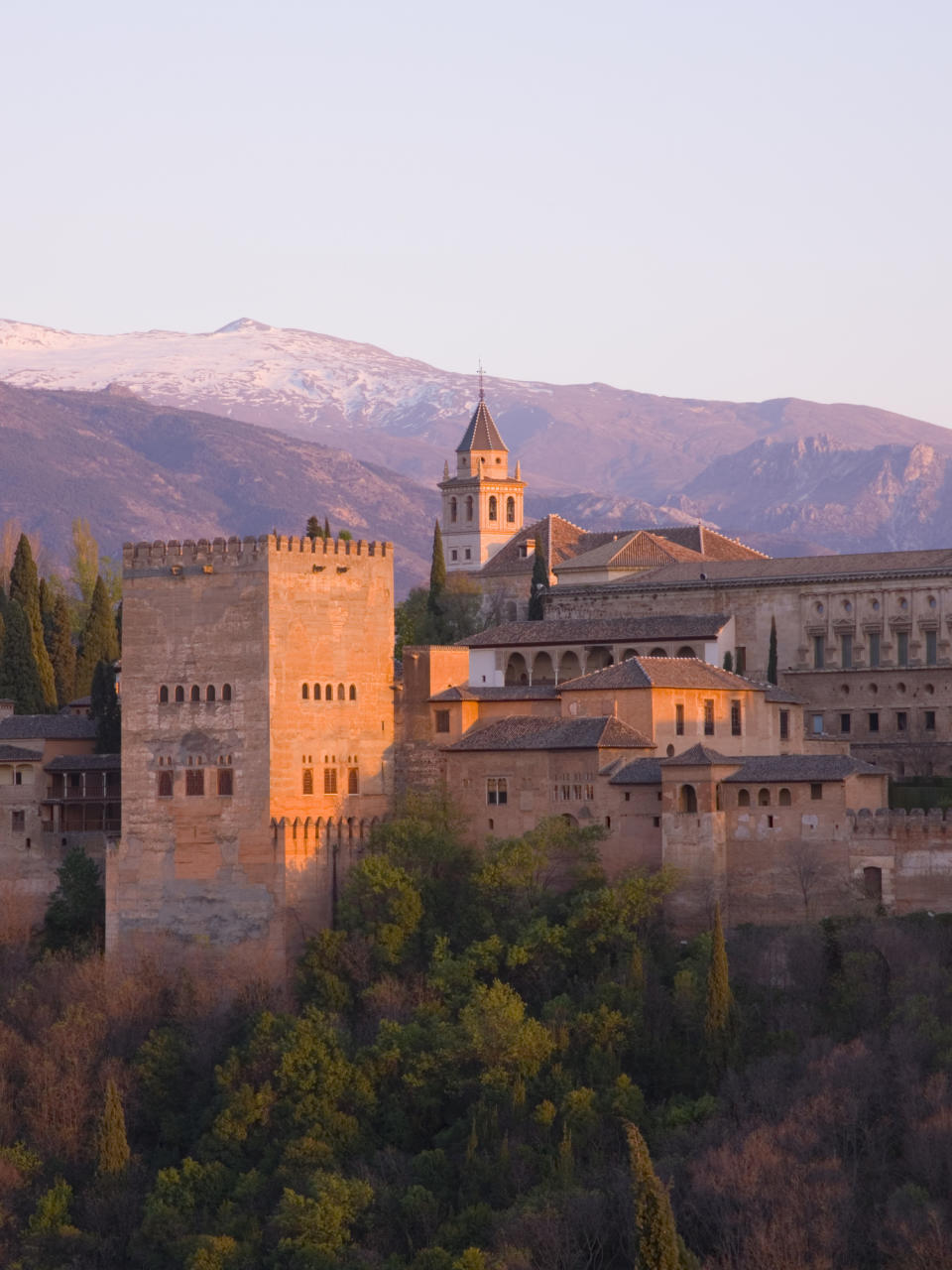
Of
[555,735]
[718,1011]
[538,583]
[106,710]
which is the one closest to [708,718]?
[555,735]

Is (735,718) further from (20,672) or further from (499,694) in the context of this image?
(20,672)

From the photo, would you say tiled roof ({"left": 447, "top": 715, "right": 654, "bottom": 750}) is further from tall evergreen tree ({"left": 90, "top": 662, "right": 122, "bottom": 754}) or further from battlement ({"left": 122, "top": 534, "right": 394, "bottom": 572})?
tall evergreen tree ({"left": 90, "top": 662, "right": 122, "bottom": 754})

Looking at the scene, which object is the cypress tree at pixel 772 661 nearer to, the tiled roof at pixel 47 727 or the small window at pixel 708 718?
the small window at pixel 708 718

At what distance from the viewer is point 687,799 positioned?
5531cm

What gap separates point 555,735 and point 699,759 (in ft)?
13.6

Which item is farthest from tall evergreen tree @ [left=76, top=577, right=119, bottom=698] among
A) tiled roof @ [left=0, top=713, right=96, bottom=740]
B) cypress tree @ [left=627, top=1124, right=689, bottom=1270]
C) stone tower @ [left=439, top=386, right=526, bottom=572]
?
cypress tree @ [left=627, top=1124, right=689, bottom=1270]

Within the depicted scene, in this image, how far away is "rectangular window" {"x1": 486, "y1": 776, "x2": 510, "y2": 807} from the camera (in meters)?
58.3

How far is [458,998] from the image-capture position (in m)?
53.8

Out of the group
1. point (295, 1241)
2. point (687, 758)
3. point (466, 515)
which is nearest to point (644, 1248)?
point (295, 1241)

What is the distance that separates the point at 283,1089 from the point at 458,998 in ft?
13.9

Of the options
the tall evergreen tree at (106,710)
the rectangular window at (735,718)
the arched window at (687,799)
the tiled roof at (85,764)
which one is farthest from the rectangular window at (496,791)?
the tall evergreen tree at (106,710)

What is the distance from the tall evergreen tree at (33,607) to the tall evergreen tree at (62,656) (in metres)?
0.47

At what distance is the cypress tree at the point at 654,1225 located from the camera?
42.8 m

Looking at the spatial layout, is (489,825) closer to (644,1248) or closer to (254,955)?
(254,955)
